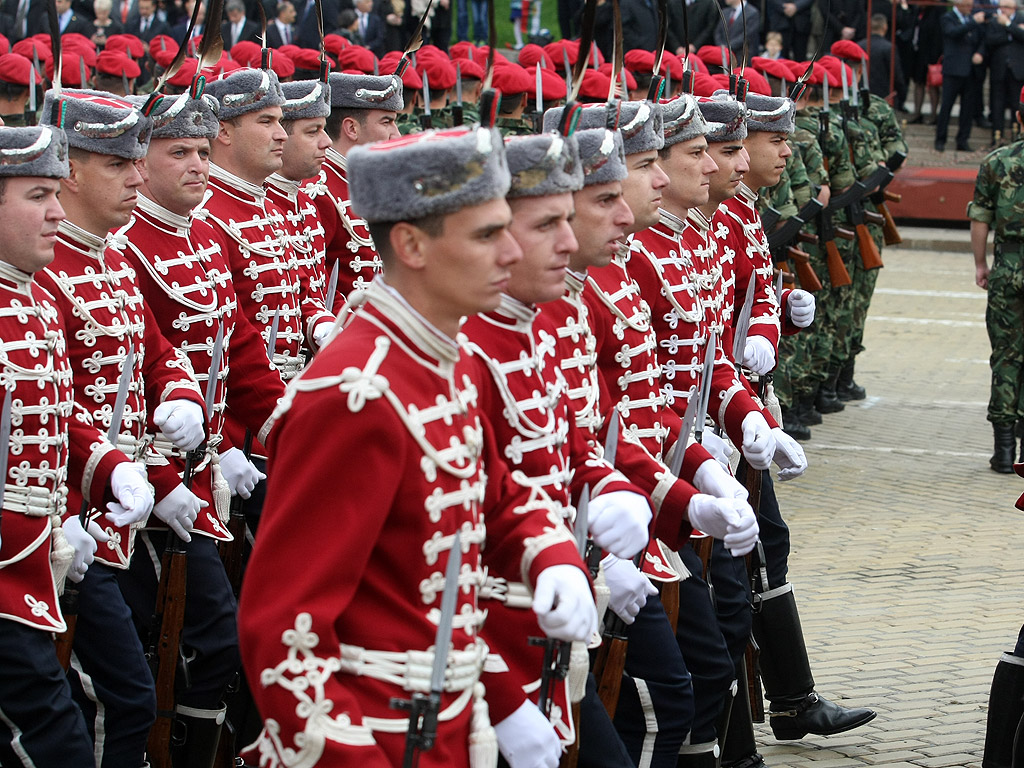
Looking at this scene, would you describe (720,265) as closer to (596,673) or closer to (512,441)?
(596,673)

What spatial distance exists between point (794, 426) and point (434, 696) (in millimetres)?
9355

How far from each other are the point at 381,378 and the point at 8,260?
1.57 metres

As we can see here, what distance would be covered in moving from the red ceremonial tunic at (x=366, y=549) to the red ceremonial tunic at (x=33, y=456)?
1.29 metres

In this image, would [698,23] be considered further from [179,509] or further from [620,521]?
[620,521]

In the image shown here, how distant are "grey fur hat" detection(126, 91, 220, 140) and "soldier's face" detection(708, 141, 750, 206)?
72.9 inches

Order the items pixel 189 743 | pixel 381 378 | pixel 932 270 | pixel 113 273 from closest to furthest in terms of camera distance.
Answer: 1. pixel 381 378
2. pixel 113 273
3. pixel 189 743
4. pixel 932 270

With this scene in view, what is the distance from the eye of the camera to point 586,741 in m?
4.15

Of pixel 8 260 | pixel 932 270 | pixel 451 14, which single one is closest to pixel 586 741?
pixel 8 260

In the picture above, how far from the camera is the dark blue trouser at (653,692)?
474 centimetres

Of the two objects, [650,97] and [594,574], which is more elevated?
[650,97]

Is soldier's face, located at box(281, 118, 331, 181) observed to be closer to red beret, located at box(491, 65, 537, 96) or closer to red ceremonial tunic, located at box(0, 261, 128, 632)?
red ceremonial tunic, located at box(0, 261, 128, 632)

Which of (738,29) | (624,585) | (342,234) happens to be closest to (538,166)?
(624,585)

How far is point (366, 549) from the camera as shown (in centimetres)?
296

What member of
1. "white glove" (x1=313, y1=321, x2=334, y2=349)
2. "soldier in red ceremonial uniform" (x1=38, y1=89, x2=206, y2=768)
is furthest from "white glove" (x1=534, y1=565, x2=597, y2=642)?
"white glove" (x1=313, y1=321, x2=334, y2=349)
